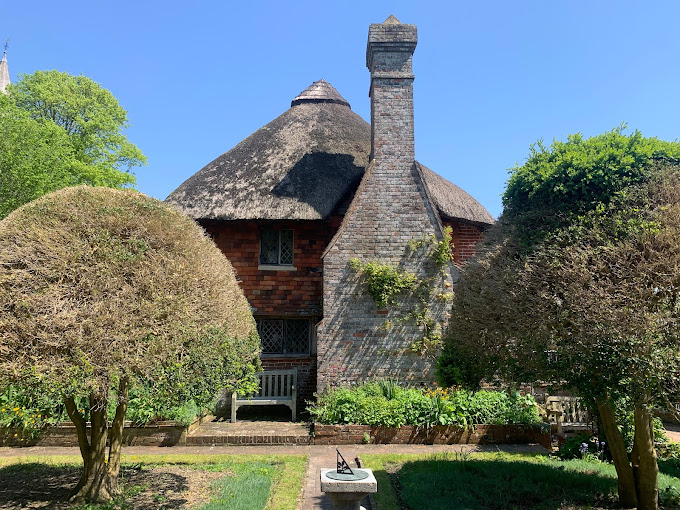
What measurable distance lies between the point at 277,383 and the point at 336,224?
16.4ft

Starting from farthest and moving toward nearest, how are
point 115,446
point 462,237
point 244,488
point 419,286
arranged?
1. point 462,237
2. point 419,286
3. point 244,488
4. point 115,446

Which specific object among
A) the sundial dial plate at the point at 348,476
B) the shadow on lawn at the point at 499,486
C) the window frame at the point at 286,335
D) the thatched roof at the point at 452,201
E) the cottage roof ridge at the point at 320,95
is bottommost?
the shadow on lawn at the point at 499,486

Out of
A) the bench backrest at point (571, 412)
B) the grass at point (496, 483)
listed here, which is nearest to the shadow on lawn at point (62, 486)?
the grass at point (496, 483)

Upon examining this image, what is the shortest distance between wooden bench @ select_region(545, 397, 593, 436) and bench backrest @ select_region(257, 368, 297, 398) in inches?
242

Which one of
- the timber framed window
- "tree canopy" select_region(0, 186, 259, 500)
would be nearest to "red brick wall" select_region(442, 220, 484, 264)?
the timber framed window

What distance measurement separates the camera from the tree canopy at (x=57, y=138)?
1562 centimetres

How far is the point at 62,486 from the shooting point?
6.46m

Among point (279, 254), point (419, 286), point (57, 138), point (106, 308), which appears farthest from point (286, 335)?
point (57, 138)

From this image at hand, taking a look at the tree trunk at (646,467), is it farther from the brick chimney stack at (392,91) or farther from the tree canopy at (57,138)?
the tree canopy at (57,138)

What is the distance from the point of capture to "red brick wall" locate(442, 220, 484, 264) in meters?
14.2

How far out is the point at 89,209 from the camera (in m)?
5.49

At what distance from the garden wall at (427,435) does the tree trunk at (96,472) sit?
176 inches

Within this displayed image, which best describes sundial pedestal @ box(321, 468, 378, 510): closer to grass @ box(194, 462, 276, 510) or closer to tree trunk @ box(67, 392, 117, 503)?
grass @ box(194, 462, 276, 510)

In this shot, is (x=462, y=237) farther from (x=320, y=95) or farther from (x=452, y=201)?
(x=320, y=95)
